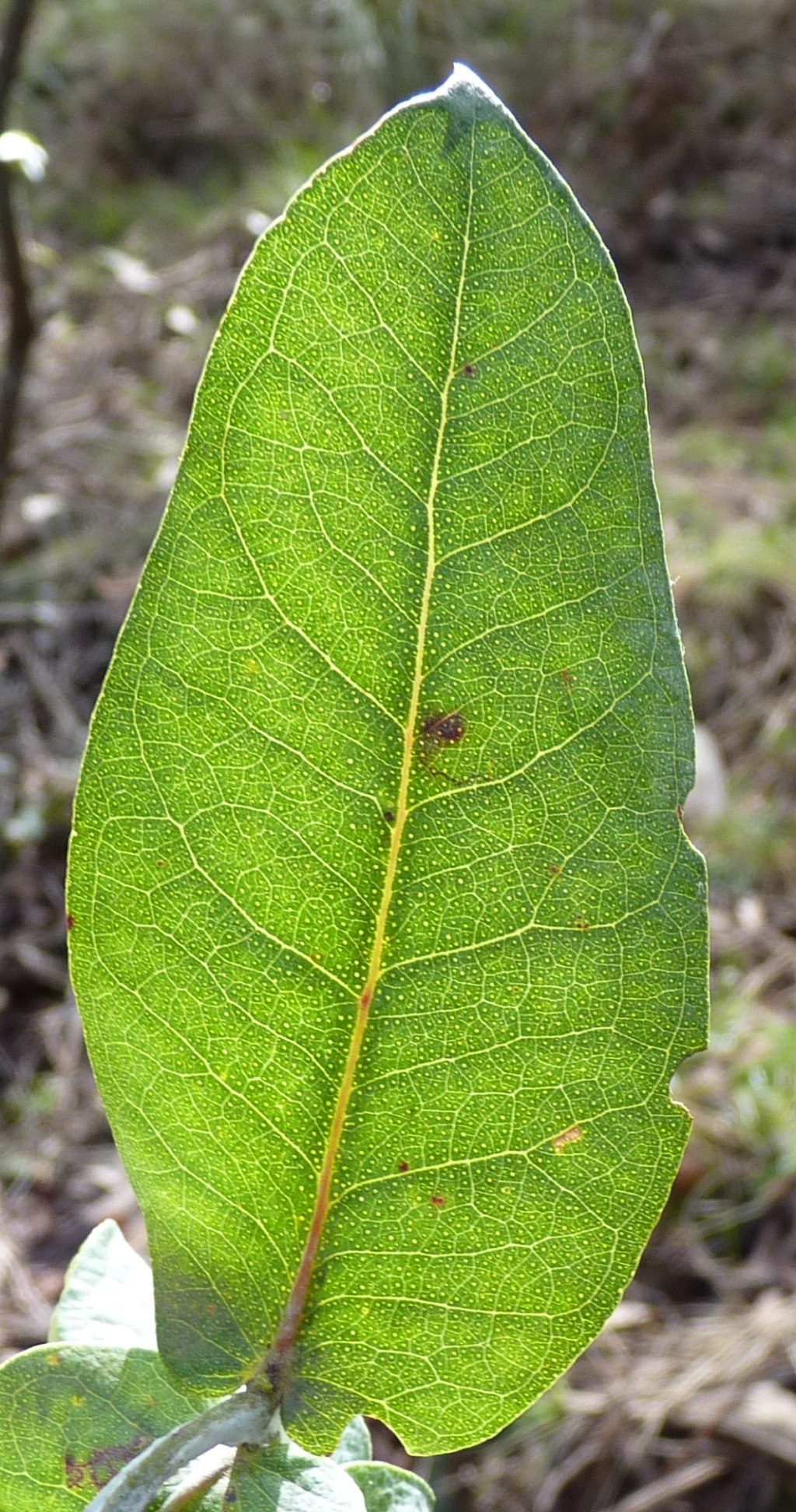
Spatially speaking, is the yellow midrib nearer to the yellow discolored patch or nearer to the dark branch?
the yellow discolored patch

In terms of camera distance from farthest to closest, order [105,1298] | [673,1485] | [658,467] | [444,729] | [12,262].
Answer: [658,467]
[12,262]
[673,1485]
[105,1298]
[444,729]

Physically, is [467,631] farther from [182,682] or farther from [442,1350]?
[442,1350]

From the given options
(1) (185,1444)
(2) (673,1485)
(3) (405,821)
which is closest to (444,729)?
(3) (405,821)

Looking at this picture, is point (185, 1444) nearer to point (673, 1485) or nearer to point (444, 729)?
point (444, 729)

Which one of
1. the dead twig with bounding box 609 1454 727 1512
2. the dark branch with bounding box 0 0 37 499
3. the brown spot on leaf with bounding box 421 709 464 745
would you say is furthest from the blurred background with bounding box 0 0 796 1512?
the brown spot on leaf with bounding box 421 709 464 745

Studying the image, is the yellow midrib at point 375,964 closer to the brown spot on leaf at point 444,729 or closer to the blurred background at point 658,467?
the brown spot on leaf at point 444,729

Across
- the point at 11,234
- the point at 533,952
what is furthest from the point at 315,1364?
the point at 11,234

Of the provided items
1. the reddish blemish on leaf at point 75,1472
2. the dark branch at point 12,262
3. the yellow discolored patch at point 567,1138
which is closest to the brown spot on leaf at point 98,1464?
the reddish blemish on leaf at point 75,1472
